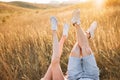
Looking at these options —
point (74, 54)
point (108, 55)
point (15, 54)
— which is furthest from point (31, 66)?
point (74, 54)

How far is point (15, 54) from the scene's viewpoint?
263 inches

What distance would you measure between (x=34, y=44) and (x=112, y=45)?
1561 mm

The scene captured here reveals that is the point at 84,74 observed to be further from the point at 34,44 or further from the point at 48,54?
the point at 34,44

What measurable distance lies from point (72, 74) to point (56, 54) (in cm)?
35

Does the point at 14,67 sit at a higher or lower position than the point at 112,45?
lower

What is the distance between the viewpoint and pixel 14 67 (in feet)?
20.6

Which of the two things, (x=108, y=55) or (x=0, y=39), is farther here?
(x=0, y=39)

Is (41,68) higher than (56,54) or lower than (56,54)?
lower

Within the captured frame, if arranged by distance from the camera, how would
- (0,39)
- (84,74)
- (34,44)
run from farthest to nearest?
(0,39)
(34,44)
(84,74)

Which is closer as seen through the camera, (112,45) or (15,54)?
(112,45)

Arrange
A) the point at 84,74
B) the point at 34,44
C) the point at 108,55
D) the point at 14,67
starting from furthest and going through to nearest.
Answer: the point at 34,44, the point at 14,67, the point at 108,55, the point at 84,74

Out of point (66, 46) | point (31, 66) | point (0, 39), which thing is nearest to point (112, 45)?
point (66, 46)

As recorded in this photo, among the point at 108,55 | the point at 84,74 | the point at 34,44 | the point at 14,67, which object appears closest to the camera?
the point at 84,74

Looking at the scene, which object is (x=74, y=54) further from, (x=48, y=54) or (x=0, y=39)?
(x=0, y=39)
